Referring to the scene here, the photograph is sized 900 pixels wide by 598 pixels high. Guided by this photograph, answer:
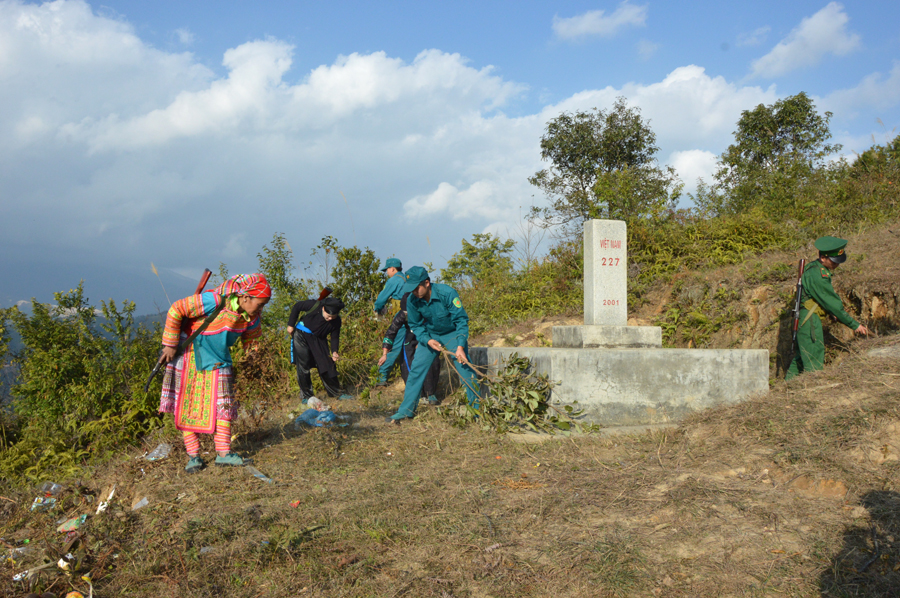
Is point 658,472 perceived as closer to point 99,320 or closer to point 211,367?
point 211,367

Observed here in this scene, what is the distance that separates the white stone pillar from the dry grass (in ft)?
5.44

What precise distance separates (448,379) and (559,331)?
1.70 m

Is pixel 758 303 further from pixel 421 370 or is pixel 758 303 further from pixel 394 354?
pixel 394 354

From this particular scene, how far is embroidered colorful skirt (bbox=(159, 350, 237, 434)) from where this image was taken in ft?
14.5

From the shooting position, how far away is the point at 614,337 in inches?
246

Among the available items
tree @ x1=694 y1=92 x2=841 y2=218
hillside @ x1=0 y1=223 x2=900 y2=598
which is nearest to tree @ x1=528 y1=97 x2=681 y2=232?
tree @ x1=694 y1=92 x2=841 y2=218

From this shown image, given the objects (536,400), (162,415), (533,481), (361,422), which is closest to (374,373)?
(361,422)

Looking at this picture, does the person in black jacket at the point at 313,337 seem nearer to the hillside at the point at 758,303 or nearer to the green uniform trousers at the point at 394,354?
the green uniform trousers at the point at 394,354

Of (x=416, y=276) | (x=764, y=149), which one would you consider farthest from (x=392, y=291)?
(x=764, y=149)

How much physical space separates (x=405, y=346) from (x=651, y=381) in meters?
3.18

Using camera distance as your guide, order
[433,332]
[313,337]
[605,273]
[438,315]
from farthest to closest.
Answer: [313,337], [605,273], [433,332], [438,315]

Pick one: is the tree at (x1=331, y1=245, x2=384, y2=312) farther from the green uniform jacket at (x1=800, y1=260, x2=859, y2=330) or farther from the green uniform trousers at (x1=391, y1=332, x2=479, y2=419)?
the green uniform jacket at (x1=800, y1=260, x2=859, y2=330)

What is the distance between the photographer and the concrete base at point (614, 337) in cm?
623

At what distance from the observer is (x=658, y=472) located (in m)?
4.26
